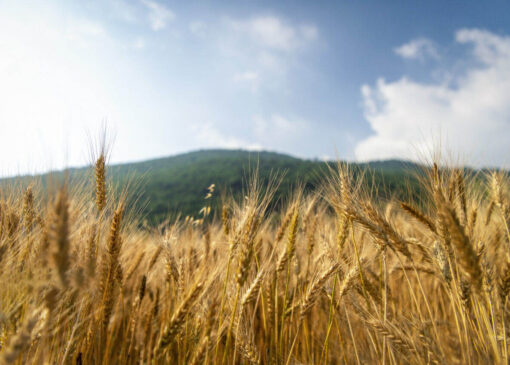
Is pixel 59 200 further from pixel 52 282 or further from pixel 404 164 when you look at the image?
pixel 404 164

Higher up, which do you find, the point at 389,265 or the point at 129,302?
the point at 389,265

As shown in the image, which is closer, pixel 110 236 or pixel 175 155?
pixel 110 236

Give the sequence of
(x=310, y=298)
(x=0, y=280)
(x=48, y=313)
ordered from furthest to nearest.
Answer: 1. (x=310, y=298)
2. (x=0, y=280)
3. (x=48, y=313)

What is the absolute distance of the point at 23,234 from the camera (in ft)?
5.10

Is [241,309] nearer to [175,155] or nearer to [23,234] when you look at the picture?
[23,234]

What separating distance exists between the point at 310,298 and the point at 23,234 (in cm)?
178

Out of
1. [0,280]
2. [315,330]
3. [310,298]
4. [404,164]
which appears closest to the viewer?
[0,280]

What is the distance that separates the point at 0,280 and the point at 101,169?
0.72 metres

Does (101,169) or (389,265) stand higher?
(101,169)

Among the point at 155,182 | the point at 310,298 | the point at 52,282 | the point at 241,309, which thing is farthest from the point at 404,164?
the point at 155,182

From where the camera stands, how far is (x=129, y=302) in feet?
7.89

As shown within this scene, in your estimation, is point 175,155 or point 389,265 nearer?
point 389,265

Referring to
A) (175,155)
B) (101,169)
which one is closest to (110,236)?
(101,169)

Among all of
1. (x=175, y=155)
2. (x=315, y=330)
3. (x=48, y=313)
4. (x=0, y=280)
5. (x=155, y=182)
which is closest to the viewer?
(x=48, y=313)
